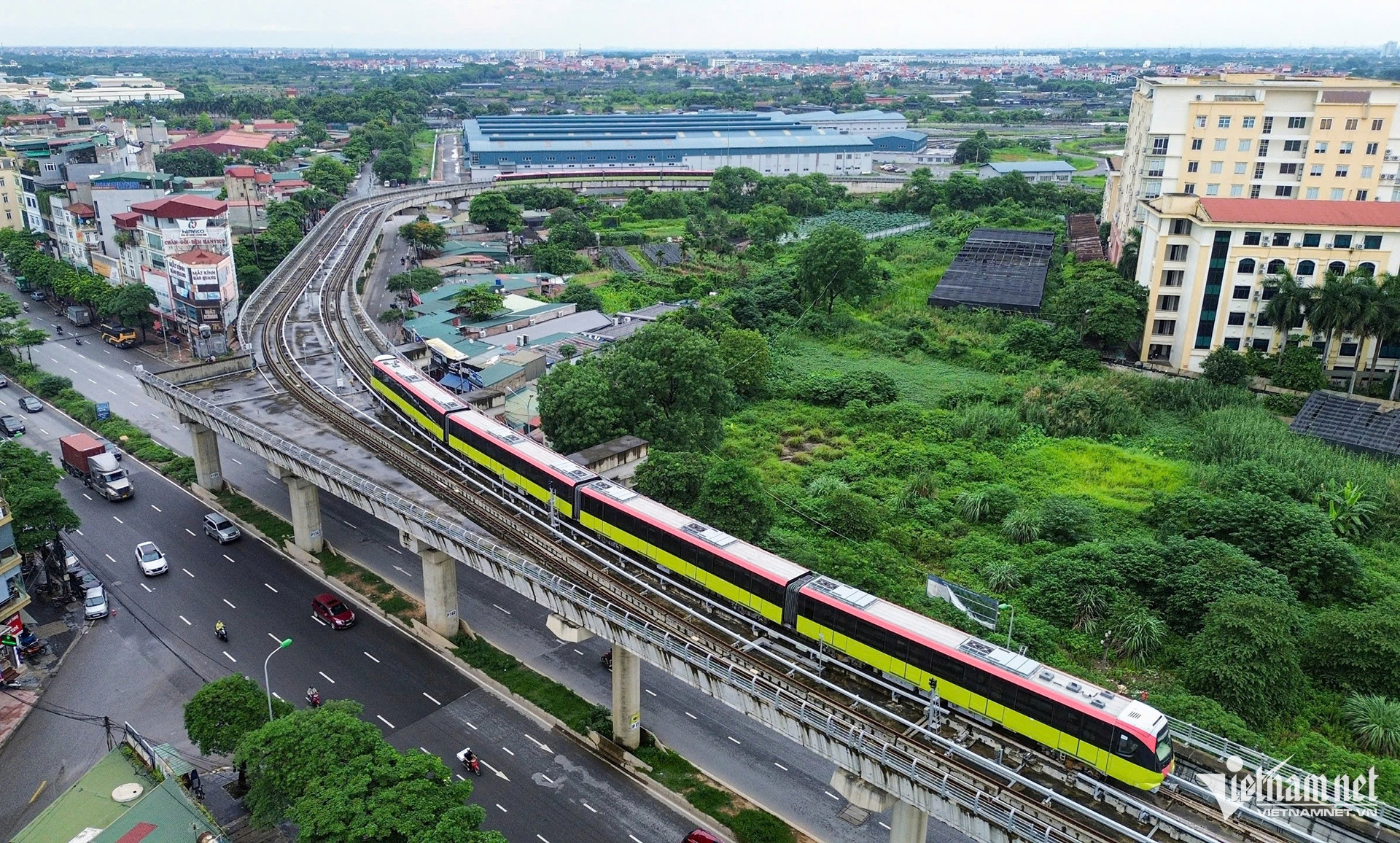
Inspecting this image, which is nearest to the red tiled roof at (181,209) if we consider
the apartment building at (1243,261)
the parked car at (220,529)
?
the parked car at (220,529)

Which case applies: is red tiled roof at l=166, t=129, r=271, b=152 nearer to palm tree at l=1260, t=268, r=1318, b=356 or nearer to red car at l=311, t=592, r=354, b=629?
red car at l=311, t=592, r=354, b=629

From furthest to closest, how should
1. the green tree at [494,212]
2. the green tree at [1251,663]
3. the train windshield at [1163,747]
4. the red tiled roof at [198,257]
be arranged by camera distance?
the green tree at [494,212] < the red tiled roof at [198,257] < the green tree at [1251,663] < the train windshield at [1163,747]

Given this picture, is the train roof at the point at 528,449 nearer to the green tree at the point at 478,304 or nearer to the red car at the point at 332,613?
the red car at the point at 332,613

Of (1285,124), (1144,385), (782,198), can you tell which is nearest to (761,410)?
(1144,385)

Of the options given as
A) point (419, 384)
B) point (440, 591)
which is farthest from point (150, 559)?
point (440, 591)

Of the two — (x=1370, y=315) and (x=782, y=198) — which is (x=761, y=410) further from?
(x=782, y=198)

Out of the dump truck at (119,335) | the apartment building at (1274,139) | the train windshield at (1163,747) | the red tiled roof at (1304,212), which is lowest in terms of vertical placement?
the dump truck at (119,335)

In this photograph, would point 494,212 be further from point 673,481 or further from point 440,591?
point 440,591
